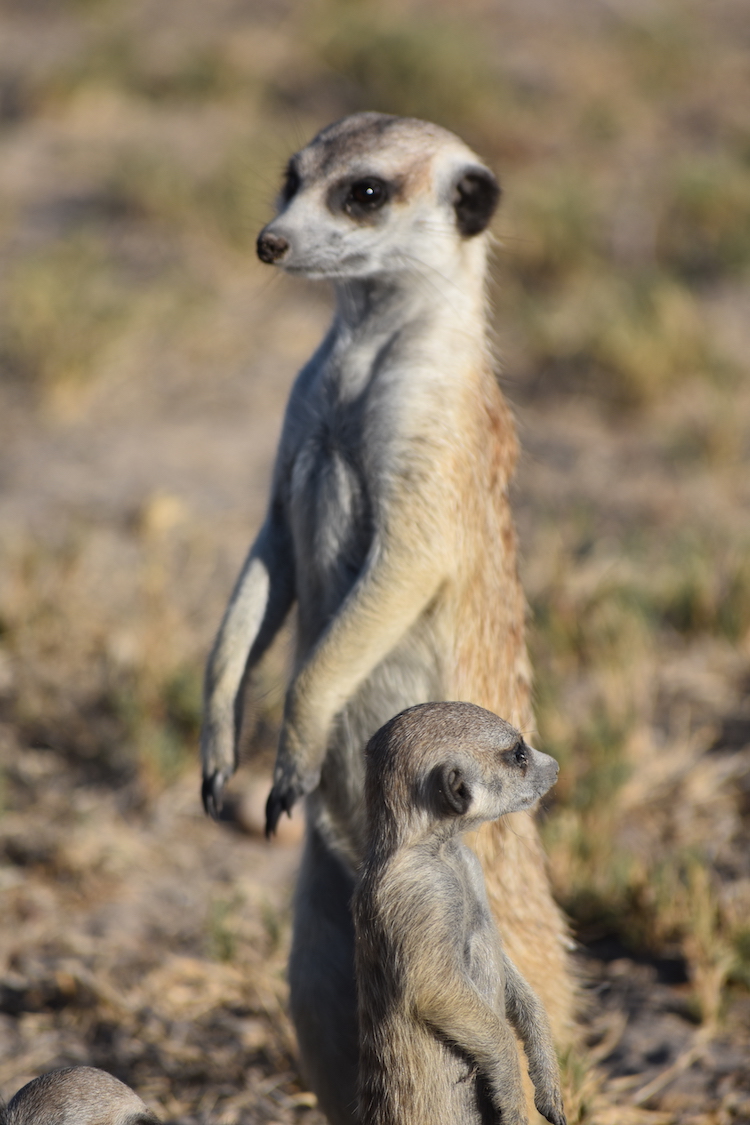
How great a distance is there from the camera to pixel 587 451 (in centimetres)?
611

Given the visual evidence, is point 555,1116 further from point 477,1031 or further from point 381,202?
point 381,202

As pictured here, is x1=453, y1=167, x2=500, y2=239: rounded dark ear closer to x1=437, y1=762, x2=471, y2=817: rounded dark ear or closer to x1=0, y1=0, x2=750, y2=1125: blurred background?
x1=0, y1=0, x2=750, y2=1125: blurred background

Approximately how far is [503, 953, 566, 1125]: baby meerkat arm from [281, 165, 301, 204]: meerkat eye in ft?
5.97

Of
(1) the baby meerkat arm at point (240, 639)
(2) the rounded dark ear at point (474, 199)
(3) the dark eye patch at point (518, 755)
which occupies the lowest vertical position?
(3) the dark eye patch at point (518, 755)

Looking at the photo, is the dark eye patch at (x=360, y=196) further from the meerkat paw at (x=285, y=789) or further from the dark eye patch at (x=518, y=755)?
the dark eye patch at (x=518, y=755)

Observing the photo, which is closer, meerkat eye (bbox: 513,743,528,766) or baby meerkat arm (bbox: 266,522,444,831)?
meerkat eye (bbox: 513,743,528,766)

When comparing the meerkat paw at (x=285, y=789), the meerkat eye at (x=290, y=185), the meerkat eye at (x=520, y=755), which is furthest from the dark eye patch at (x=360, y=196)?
the meerkat eye at (x=520, y=755)

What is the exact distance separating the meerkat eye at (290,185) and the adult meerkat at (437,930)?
4.78 ft

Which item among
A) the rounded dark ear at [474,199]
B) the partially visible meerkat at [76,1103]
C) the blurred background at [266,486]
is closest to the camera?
the partially visible meerkat at [76,1103]

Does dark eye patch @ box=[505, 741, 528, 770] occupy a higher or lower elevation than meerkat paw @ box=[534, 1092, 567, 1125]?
higher

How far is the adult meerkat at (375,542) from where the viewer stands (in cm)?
246

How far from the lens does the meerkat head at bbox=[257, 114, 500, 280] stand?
8.64 feet

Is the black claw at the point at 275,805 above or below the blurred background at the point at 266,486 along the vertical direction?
below

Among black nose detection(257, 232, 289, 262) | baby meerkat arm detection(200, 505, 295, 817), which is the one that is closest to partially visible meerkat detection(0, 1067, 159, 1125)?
baby meerkat arm detection(200, 505, 295, 817)
